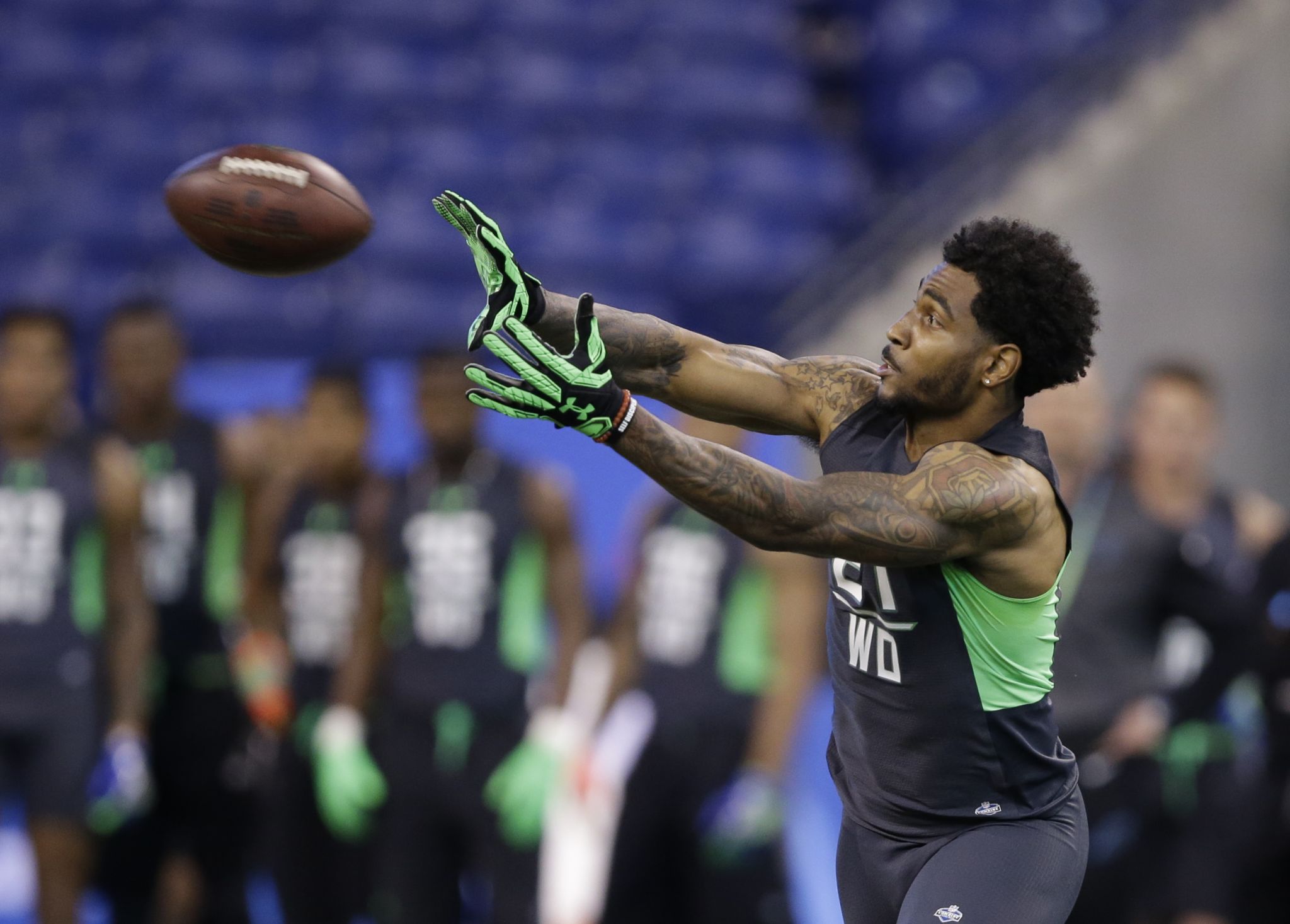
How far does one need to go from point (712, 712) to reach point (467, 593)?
3.39 ft

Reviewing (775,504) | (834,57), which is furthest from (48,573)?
(834,57)

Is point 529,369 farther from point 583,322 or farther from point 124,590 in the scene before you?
point 124,590

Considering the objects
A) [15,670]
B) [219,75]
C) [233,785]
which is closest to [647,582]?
[233,785]

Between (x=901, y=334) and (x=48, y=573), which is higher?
(x=901, y=334)

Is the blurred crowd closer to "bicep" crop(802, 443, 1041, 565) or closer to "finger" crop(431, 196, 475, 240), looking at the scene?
"bicep" crop(802, 443, 1041, 565)

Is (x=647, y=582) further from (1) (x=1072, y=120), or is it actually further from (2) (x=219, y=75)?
(2) (x=219, y=75)

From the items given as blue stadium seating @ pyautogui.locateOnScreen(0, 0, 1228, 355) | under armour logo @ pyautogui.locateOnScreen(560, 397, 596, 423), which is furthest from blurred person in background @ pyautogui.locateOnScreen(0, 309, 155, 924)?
under armour logo @ pyautogui.locateOnScreen(560, 397, 596, 423)

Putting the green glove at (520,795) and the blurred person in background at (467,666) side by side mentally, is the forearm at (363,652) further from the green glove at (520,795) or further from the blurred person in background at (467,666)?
the green glove at (520,795)

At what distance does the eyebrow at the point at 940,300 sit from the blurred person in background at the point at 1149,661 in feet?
8.25

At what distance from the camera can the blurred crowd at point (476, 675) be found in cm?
583

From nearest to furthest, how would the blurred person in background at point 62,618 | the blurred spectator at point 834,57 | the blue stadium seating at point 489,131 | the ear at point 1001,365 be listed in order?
the ear at point 1001,365, the blurred person in background at point 62,618, the blue stadium seating at point 489,131, the blurred spectator at point 834,57

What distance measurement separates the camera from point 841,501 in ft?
10.2

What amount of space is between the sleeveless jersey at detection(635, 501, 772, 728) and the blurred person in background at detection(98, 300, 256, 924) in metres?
1.65

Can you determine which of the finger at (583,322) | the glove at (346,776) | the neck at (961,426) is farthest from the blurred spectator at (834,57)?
the finger at (583,322)
